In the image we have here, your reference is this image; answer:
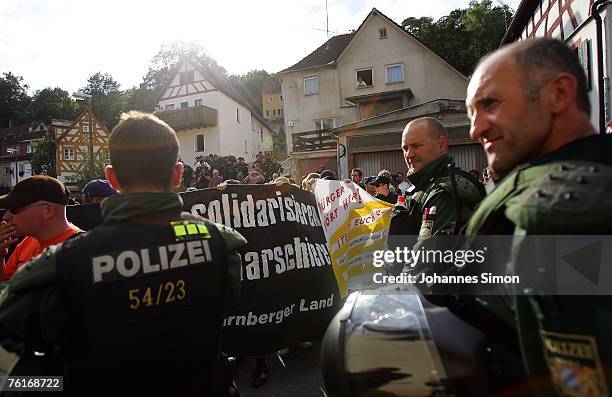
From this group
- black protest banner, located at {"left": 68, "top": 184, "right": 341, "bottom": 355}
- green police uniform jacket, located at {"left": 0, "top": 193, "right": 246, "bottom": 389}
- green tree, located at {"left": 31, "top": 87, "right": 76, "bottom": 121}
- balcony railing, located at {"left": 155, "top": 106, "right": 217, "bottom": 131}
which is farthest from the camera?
green tree, located at {"left": 31, "top": 87, "right": 76, "bottom": 121}

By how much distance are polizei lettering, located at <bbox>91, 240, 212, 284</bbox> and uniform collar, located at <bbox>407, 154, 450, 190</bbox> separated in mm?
1664

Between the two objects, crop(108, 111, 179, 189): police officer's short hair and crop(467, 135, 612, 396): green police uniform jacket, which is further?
crop(108, 111, 179, 189): police officer's short hair

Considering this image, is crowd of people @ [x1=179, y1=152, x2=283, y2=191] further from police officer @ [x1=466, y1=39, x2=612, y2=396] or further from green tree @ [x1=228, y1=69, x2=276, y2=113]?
green tree @ [x1=228, y1=69, x2=276, y2=113]

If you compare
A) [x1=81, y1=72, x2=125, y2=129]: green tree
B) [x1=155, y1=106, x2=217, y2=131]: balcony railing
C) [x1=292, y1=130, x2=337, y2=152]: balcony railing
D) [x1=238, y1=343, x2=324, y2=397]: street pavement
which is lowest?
[x1=238, y1=343, x2=324, y2=397]: street pavement

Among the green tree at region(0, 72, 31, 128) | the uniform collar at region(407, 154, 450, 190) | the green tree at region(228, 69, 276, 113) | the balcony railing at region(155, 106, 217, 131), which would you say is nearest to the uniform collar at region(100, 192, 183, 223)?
the uniform collar at region(407, 154, 450, 190)

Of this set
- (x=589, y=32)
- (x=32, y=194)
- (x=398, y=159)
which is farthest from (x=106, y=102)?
(x=32, y=194)

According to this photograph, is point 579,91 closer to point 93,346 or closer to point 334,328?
point 334,328

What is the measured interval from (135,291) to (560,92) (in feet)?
5.14

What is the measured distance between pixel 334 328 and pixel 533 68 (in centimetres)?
101

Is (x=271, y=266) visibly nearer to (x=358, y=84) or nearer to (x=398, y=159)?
(x=398, y=159)

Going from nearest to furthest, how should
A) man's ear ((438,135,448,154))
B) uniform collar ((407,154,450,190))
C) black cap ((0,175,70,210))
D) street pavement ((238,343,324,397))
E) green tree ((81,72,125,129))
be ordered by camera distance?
black cap ((0,175,70,210)) → uniform collar ((407,154,450,190)) → man's ear ((438,135,448,154)) → street pavement ((238,343,324,397)) → green tree ((81,72,125,129))

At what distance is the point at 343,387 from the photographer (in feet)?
4.65

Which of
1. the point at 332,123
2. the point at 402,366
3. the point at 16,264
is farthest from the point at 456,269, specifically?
the point at 332,123

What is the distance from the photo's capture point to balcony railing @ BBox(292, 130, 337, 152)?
27000 millimetres
